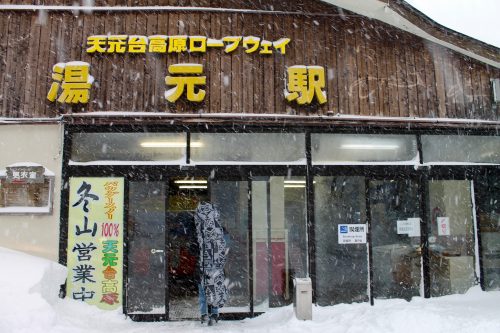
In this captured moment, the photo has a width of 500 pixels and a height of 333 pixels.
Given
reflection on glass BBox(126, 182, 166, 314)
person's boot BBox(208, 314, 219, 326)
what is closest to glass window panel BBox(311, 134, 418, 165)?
reflection on glass BBox(126, 182, 166, 314)

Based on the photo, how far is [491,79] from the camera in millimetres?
10273

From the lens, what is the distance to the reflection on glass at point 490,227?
1001cm

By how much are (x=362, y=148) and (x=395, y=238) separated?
197 centimetres

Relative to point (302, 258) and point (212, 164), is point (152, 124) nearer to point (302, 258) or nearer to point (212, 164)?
point (212, 164)

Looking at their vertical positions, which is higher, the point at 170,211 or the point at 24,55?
the point at 24,55

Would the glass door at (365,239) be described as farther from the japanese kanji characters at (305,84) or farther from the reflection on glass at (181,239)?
the reflection on glass at (181,239)

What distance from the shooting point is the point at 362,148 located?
9844 millimetres

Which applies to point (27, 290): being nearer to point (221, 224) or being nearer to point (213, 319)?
point (213, 319)

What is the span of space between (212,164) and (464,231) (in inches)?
218

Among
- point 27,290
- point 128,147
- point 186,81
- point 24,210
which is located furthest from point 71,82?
point 27,290

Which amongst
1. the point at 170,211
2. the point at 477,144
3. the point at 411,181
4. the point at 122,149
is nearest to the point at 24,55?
the point at 122,149

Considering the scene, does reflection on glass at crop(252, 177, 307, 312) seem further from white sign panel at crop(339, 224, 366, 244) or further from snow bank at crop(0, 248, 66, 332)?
snow bank at crop(0, 248, 66, 332)

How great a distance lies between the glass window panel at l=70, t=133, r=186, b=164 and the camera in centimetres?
930

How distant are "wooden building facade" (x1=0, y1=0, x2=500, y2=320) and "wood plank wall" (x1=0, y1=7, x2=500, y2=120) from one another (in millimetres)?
29
